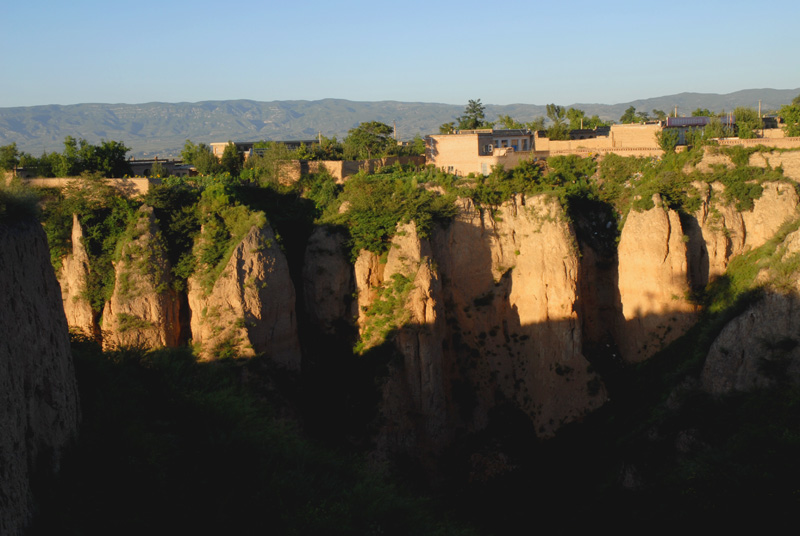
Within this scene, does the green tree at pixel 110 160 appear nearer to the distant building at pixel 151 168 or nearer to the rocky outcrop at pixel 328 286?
the distant building at pixel 151 168

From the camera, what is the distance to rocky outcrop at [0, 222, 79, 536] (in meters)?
8.19

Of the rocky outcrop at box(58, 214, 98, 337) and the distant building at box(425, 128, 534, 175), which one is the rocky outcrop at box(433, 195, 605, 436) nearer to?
the distant building at box(425, 128, 534, 175)

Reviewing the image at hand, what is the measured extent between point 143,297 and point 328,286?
5594 millimetres

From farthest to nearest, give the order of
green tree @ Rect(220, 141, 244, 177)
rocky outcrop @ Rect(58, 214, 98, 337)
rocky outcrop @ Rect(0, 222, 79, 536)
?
green tree @ Rect(220, 141, 244, 177), rocky outcrop @ Rect(58, 214, 98, 337), rocky outcrop @ Rect(0, 222, 79, 536)

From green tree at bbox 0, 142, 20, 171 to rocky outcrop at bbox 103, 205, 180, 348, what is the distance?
20.9 feet

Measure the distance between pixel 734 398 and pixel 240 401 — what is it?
11219 mm

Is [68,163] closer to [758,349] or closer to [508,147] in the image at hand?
[508,147]

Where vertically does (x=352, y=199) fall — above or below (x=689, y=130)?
below

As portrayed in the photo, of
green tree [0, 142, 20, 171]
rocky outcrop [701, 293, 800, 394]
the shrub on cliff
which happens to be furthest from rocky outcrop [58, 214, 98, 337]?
rocky outcrop [701, 293, 800, 394]

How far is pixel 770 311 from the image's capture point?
58.2ft

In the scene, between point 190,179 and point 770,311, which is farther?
point 190,179

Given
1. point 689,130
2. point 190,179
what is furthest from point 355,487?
point 689,130

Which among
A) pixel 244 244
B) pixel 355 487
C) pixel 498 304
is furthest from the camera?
pixel 498 304

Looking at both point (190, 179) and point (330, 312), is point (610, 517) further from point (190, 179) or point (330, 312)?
point (190, 179)
